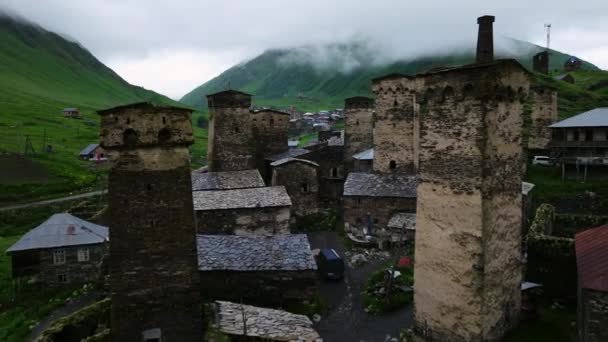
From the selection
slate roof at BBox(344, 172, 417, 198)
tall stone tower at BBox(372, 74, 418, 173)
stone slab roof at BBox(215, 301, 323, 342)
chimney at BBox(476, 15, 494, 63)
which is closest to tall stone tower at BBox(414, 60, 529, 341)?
chimney at BBox(476, 15, 494, 63)

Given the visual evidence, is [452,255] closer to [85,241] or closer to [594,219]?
[594,219]

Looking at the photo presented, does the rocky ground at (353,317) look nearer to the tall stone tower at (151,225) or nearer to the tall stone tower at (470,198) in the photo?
the tall stone tower at (470,198)

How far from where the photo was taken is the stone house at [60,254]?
89.0ft

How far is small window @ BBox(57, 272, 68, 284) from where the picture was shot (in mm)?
27391

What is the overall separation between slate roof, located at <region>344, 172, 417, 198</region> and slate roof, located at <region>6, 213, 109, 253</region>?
18.0 meters

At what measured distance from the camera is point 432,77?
15.6 m

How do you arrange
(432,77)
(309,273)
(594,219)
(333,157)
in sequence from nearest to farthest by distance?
(432,77)
(309,273)
(594,219)
(333,157)

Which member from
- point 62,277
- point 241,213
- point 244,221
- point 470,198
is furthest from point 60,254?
point 470,198

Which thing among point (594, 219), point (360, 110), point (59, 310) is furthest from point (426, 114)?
point (360, 110)

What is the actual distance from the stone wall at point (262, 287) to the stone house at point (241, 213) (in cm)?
905

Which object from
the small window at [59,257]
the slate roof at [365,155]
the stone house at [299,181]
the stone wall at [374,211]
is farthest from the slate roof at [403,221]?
the small window at [59,257]

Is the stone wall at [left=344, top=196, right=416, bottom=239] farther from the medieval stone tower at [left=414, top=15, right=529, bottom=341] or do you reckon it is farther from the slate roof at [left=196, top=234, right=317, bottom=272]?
the medieval stone tower at [left=414, top=15, right=529, bottom=341]

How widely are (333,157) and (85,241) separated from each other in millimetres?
24216

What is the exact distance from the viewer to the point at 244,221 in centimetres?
3027
